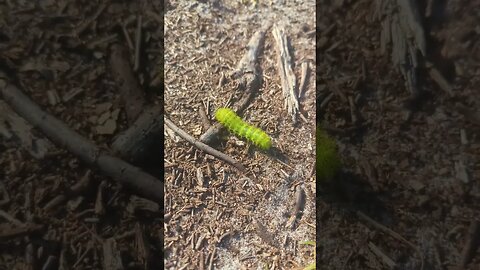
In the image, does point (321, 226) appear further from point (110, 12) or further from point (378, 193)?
point (110, 12)

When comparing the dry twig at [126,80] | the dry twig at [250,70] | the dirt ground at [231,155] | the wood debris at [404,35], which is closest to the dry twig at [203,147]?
the dirt ground at [231,155]

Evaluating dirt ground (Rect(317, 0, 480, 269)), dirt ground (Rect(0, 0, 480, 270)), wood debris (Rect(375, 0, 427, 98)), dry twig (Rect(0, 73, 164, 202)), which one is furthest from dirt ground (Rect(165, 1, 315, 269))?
dry twig (Rect(0, 73, 164, 202))

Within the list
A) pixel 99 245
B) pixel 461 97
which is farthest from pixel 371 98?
pixel 99 245

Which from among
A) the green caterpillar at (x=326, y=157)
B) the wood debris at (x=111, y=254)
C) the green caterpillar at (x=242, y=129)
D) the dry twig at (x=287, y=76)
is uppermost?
the dry twig at (x=287, y=76)

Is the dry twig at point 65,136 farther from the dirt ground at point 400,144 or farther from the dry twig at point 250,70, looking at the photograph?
the dirt ground at point 400,144

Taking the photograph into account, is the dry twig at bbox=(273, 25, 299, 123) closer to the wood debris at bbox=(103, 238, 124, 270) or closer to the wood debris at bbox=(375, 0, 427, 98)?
the wood debris at bbox=(375, 0, 427, 98)
